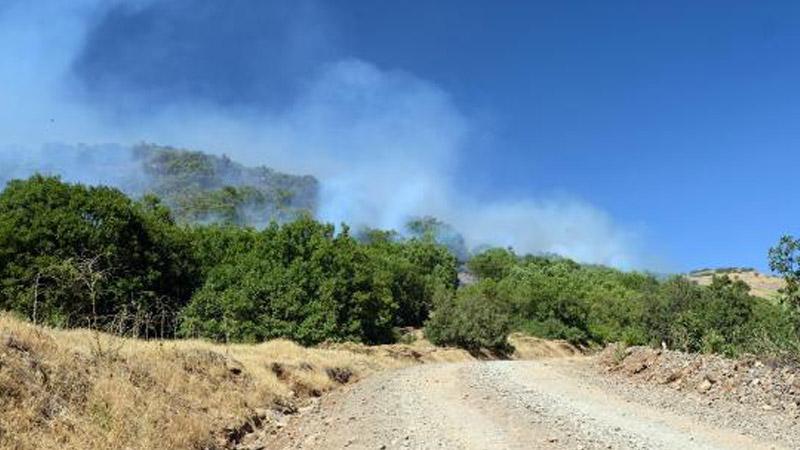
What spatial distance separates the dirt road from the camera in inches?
432

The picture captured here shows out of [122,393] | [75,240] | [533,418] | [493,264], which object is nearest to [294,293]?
[75,240]

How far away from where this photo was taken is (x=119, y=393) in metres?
11.8

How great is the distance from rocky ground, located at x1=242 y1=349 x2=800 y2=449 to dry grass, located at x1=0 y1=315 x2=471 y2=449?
119 centimetres

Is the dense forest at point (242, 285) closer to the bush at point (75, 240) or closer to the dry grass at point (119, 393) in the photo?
the bush at point (75, 240)

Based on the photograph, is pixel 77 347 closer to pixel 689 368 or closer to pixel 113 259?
pixel 689 368

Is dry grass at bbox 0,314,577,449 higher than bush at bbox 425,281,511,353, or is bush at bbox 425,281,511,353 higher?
bush at bbox 425,281,511,353

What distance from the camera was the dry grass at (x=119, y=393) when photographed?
981 centimetres

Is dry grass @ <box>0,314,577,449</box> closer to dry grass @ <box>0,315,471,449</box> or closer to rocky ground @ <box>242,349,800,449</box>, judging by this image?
dry grass @ <box>0,315,471,449</box>

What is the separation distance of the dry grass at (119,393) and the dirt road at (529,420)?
1.44 m

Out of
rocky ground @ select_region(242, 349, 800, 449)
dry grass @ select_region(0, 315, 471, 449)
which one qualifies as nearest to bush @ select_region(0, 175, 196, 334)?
dry grass @ select_region(0, 315, 471, 449)

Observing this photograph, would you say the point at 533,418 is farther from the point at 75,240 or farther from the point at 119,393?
the point at 75,240

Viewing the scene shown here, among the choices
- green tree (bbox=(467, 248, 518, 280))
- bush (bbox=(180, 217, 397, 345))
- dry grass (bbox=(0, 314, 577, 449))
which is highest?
green tree (bbox=(467, 248, 518, 280))

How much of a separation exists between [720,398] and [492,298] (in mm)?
73362

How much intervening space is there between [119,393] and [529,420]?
7.22 m
